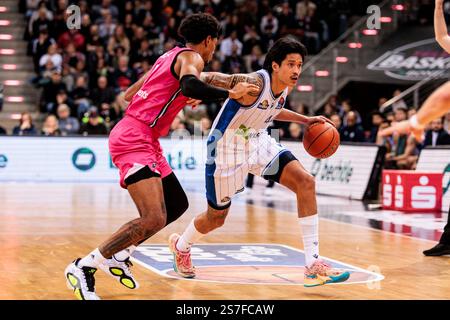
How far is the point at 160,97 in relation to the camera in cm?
658

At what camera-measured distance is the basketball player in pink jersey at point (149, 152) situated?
6.29 meters

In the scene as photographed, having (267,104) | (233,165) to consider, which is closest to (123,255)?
(233,165)

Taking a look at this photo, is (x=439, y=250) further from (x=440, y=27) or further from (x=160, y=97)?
(x=160, y=97)

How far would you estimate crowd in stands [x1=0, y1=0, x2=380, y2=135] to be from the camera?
19938 millimetres

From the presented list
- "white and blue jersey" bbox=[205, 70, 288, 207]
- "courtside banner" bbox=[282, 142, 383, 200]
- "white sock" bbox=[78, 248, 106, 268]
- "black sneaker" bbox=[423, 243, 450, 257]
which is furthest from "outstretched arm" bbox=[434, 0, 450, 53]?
"courtside banner" bbox=[282, 142, 383, 200]

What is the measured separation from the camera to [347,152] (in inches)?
632

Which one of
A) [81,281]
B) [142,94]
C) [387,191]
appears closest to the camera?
[81,281]

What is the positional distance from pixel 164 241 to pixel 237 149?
9.43ft

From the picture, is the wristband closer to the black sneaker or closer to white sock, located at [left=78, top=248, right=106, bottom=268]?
white sock, located at [left=78, top=248, right=106, bottom=268]

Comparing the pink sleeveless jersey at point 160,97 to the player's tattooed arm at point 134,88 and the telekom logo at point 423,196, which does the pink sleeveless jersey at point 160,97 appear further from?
the telekom logo at point 423,196

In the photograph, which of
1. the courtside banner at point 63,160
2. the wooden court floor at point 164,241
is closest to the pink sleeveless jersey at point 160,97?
the wooden court floor at point 164,241

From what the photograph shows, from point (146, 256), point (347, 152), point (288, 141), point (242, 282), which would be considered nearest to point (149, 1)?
point (288, 141)

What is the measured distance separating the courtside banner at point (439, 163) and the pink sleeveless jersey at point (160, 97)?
7.98 m

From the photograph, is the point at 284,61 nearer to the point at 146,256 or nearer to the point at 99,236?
the point at 146,256
